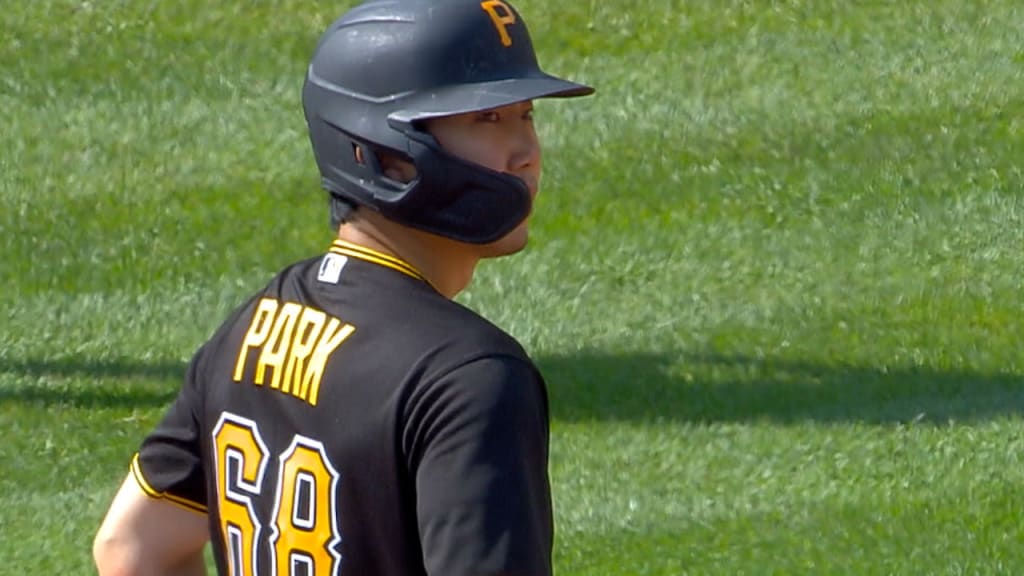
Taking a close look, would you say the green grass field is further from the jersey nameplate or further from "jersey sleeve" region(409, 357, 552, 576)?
"jersey sleeve" region(409, 357, 552, 576)

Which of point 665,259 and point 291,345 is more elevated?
point 291,345

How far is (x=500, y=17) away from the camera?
291cm

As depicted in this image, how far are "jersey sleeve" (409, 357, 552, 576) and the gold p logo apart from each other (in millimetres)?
552

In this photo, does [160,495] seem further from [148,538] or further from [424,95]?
[424,95]

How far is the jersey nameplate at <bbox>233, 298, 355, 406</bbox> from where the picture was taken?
109 inches

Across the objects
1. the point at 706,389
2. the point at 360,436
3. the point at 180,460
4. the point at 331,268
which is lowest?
the point at 706,389

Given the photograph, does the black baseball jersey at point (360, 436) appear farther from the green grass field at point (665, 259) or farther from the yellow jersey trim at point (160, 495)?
the green grass field at point (665, 259)

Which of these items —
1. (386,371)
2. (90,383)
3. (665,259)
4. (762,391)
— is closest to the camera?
(386,371)

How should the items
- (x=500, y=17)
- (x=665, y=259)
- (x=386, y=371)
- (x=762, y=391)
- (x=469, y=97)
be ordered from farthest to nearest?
(x=665, y=259), (x=762, y=391), (x=500, y=17), (x=469, y=97), (x=386, y=371)

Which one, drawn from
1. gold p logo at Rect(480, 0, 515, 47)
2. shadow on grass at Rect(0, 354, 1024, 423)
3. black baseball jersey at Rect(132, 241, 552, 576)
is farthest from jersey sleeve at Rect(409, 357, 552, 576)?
shadow on grass at Rect(0, 354, 1024, 423)

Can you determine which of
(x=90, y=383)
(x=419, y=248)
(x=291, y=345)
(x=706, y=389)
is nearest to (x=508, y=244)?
(x=419, y=248)

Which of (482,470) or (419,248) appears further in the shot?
(419,248)

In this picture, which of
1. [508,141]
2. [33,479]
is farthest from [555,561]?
[508,141]

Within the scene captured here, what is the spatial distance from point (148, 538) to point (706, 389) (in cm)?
532
